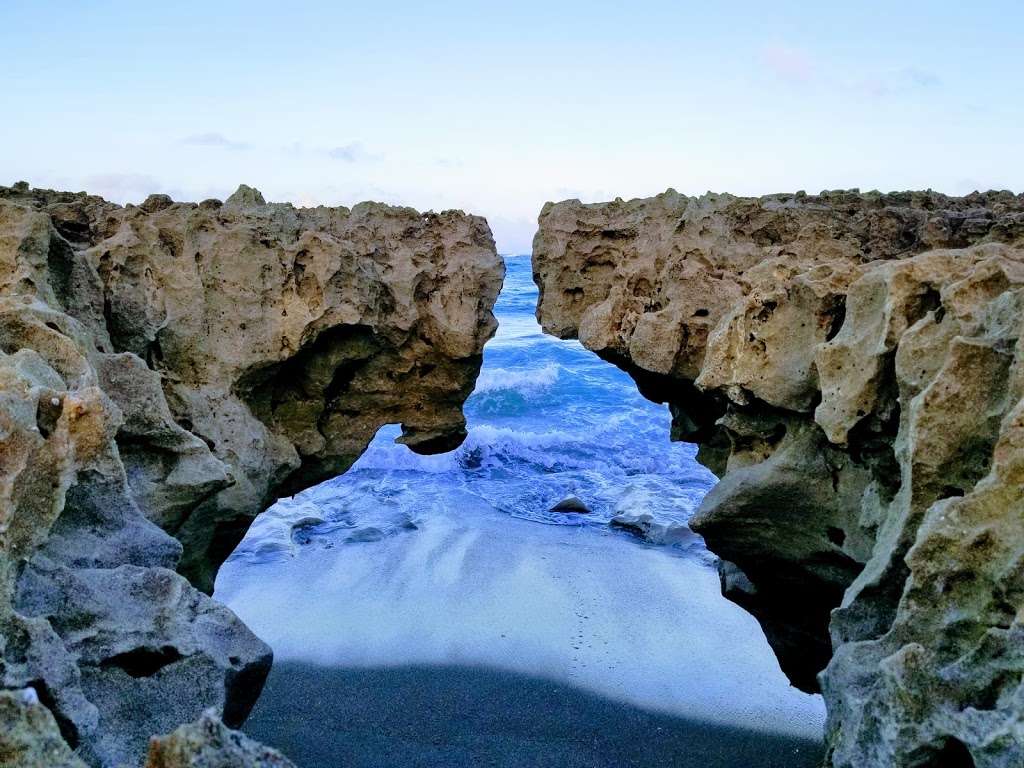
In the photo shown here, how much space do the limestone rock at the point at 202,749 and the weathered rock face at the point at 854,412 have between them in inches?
100

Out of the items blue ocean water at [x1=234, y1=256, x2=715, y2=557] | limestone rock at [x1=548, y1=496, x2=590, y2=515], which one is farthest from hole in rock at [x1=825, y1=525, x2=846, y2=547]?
limestone rock at [x1=548, y1=496, x2=590, y2=515]

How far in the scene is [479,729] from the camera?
7578 millimetres

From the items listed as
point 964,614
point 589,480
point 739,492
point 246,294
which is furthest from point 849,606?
point 589,480

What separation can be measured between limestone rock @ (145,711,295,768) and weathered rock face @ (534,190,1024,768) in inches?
100

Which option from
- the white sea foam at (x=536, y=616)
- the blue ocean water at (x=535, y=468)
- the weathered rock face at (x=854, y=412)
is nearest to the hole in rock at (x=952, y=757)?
the weathered rock face at (x=854, y=412)

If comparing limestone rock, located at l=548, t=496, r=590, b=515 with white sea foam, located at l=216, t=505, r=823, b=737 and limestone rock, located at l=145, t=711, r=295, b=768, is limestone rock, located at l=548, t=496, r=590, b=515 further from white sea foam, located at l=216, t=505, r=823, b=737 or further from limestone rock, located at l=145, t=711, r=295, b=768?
limestone rock, located at l=145, t=711, r=295, b=768

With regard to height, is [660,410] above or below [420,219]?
below

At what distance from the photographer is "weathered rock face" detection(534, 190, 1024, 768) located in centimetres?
371

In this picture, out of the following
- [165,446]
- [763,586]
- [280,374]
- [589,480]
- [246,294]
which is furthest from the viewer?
[589,480]

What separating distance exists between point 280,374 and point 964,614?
6.51 metres

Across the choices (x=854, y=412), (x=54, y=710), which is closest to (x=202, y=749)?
(x=54, y=710)

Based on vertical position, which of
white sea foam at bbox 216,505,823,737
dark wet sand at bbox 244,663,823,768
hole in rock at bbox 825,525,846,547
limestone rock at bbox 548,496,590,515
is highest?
hole in rock at bbox 825,525,846,547

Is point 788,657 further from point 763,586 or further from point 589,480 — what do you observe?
point 589,480

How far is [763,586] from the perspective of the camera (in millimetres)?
7355
